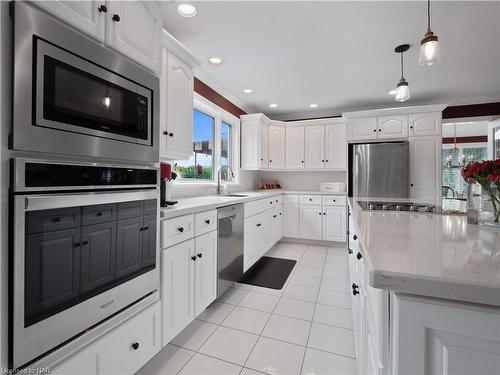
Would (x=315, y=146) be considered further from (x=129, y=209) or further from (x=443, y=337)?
(x=443, y=337)

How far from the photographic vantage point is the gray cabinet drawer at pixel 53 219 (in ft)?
2.78

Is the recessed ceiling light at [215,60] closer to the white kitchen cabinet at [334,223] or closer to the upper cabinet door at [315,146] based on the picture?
the upper cabinet door at [315,146]

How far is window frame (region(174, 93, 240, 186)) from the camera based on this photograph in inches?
120

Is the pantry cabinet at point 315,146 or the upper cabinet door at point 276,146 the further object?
the upper cabinet door at point 276,146

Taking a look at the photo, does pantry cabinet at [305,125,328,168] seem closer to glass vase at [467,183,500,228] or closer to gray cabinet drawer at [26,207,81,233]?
glass vase at [467,183,500,228]

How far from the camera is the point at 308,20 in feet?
6.76

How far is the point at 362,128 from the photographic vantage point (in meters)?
4.02

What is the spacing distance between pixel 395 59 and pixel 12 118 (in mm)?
3276

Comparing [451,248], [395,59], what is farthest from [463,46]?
[451,248]

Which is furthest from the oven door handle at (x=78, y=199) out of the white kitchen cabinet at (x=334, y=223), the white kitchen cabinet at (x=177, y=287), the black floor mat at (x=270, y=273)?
the white kitchen cabinet at (x=334, y=223)

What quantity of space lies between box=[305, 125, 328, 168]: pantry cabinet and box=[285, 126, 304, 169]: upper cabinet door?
0.09 meters

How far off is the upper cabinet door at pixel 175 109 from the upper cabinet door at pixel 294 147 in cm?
285

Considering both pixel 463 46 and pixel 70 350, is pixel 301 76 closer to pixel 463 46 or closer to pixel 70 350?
pixel 463 46

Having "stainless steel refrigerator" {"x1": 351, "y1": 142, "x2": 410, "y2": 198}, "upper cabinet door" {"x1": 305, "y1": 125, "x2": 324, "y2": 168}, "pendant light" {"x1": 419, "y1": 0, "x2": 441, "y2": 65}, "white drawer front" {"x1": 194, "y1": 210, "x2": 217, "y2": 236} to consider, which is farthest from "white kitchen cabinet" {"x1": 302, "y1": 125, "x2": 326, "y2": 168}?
"white drawer front" {"x1": 194, "y1": 210, "x2": 217, "y2": 236}
